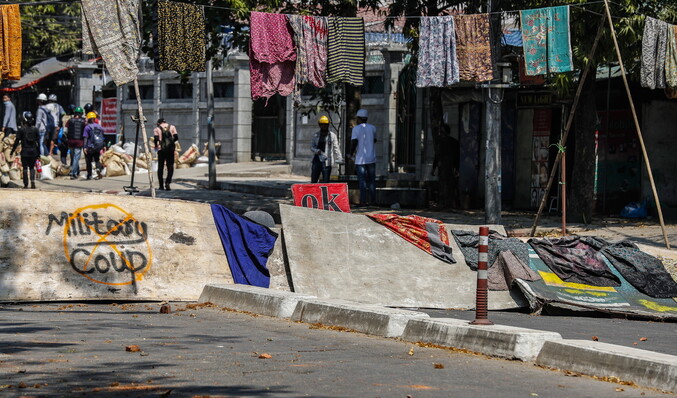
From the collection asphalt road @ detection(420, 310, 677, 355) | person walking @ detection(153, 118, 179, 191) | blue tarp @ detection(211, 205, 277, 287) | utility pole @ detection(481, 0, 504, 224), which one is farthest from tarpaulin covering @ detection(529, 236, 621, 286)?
person walking @ detection(153, 118, 179, 191)

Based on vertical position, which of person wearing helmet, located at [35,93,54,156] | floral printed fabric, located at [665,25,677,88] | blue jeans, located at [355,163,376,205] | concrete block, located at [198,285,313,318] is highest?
floral printed fabric, located at [665,25,677,88]

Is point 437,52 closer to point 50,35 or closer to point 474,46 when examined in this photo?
point 474,46

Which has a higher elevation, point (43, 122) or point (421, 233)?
point (43, 122)

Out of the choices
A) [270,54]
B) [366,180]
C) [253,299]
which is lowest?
[253,299]

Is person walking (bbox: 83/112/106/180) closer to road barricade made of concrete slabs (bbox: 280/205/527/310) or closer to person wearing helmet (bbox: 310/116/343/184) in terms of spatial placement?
person wearing helmet (bbox: 310/116/343/184)

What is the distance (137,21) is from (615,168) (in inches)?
427

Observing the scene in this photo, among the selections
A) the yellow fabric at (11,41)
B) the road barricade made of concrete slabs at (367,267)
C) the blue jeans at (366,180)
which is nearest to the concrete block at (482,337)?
the road barricade made of concrete slabs at (367,267)

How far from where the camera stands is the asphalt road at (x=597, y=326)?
10688 millimetres

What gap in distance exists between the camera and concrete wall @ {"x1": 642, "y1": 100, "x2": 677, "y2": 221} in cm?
2147

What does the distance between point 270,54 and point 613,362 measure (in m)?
11.5

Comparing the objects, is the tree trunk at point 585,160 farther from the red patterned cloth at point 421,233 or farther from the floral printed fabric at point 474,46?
the red patterned cloth at point 421,233

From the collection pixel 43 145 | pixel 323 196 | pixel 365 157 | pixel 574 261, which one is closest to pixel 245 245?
pixel 323 196

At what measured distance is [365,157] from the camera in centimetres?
2244

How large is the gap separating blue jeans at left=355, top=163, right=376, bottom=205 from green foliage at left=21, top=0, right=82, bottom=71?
20.0 m
